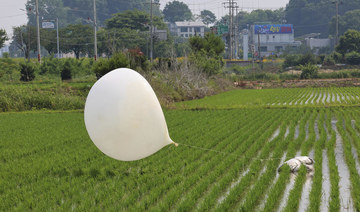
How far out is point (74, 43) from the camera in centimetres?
7650

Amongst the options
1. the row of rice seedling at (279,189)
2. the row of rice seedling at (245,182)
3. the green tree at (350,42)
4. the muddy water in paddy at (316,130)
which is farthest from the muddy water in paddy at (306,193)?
the green tree at (350,42)

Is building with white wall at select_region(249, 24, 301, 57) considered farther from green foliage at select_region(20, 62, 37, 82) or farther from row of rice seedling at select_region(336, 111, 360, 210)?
row of rice seedling at select_region(336, 111, 360, 210)

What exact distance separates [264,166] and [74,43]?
236 ft

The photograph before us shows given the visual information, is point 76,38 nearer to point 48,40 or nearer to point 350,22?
point 48,40

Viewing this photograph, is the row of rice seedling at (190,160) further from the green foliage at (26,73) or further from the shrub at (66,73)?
the shrub at (66,73)

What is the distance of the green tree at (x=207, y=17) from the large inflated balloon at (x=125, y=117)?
16265 centimetres

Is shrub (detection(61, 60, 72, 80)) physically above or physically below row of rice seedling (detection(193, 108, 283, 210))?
above

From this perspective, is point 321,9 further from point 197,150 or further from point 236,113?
point 197,150

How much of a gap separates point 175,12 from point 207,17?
15.5m

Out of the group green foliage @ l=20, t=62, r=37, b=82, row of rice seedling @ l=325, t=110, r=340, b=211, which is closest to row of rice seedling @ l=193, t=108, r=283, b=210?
row of rice seedling @ l=325, t=110, r=340, b=211

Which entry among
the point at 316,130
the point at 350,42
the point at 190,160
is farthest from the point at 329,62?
the point at 190,160

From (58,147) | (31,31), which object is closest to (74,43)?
(31,31)

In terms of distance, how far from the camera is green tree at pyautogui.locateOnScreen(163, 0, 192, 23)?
158 metres

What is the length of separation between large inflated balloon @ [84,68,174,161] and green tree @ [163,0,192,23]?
153550 mm
